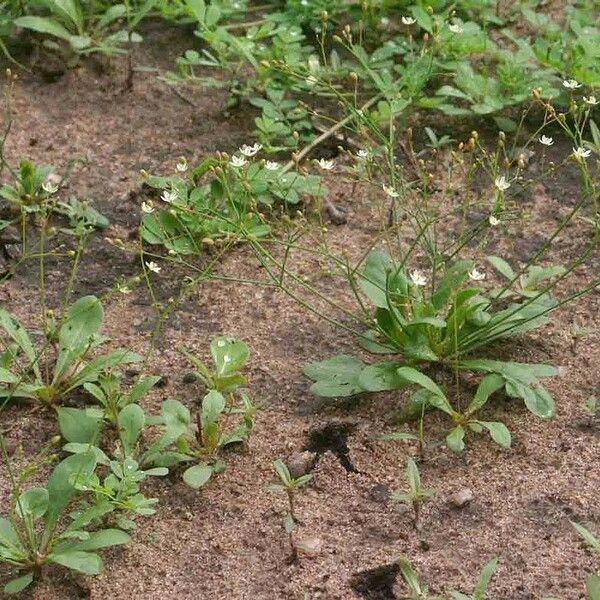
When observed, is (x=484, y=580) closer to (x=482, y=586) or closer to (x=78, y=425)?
(x=482, y=586)

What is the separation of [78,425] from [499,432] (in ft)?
3.24

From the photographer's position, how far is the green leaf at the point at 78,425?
2.79 m

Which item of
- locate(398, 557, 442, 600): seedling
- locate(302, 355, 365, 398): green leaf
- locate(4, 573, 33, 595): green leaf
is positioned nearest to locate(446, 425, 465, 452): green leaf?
locate(302, 355, 365, 398): green leaf

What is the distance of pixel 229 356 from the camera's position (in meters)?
2.96

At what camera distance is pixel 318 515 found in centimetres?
268

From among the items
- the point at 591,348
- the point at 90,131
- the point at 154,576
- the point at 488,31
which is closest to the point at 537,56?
the point at 488,31

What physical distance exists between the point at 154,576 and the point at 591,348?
1305mm

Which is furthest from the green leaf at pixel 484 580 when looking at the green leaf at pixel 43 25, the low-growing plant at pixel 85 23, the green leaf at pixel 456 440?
the green leaf at pixel 43 25

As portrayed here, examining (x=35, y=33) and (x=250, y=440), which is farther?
(x=35, y=33)

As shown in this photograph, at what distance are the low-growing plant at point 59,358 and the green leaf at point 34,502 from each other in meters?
0.38

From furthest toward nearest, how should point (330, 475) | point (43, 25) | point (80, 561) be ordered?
point (43, 25)
point (330, 475)
point (80, 561)

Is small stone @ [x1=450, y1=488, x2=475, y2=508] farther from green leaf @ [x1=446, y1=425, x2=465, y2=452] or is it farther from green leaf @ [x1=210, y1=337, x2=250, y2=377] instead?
green leaf @ [x1=210, y1=337, x2=250, y2=377]

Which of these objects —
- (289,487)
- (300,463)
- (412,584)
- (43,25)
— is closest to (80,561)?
(289,487)

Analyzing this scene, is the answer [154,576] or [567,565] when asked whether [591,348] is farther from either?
[154,576]
